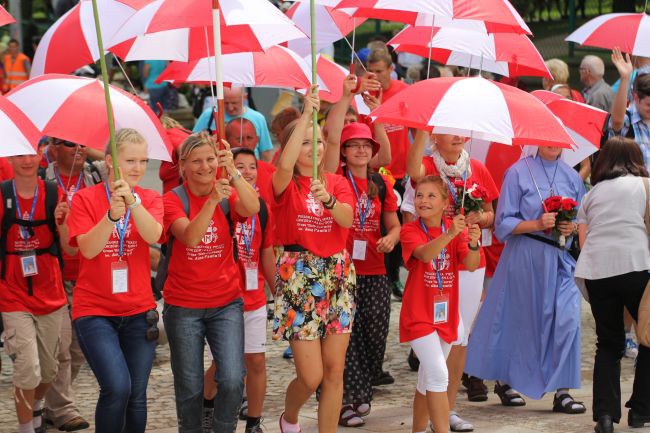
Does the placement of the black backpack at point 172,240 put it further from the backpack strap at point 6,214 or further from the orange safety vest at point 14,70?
the orange safety vest at point 14,70

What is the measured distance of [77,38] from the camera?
25.3ft

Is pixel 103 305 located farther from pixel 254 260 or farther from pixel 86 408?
pixel 86 408

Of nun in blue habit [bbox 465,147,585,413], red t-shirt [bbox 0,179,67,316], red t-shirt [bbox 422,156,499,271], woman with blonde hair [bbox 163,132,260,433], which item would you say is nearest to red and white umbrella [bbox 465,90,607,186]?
nun in blue habit [bbox 465,147,585,413]

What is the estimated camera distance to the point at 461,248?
6926 millimetres

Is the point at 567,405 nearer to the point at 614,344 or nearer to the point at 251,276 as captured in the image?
the point at 614,344

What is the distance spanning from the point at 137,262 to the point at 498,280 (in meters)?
3.01

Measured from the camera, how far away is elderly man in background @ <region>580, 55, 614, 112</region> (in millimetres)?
11411

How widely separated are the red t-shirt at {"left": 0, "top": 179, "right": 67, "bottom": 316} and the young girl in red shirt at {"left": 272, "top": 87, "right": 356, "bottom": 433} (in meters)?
1.36

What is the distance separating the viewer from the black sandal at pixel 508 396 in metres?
7.98

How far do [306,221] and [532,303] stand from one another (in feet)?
7.00

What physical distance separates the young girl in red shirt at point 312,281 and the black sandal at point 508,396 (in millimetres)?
1843

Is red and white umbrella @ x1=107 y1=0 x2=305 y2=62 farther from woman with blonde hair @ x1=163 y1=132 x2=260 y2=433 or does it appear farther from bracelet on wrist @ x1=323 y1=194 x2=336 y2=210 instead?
bracelet on wrist @ x1=323 y1=194 x2=336 y2=210

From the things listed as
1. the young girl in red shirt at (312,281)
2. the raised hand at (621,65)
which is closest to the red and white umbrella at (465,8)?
the young girl in red shirt at (312,281)

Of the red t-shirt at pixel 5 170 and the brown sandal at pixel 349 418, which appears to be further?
the red t-shirt at pixel 5 170
